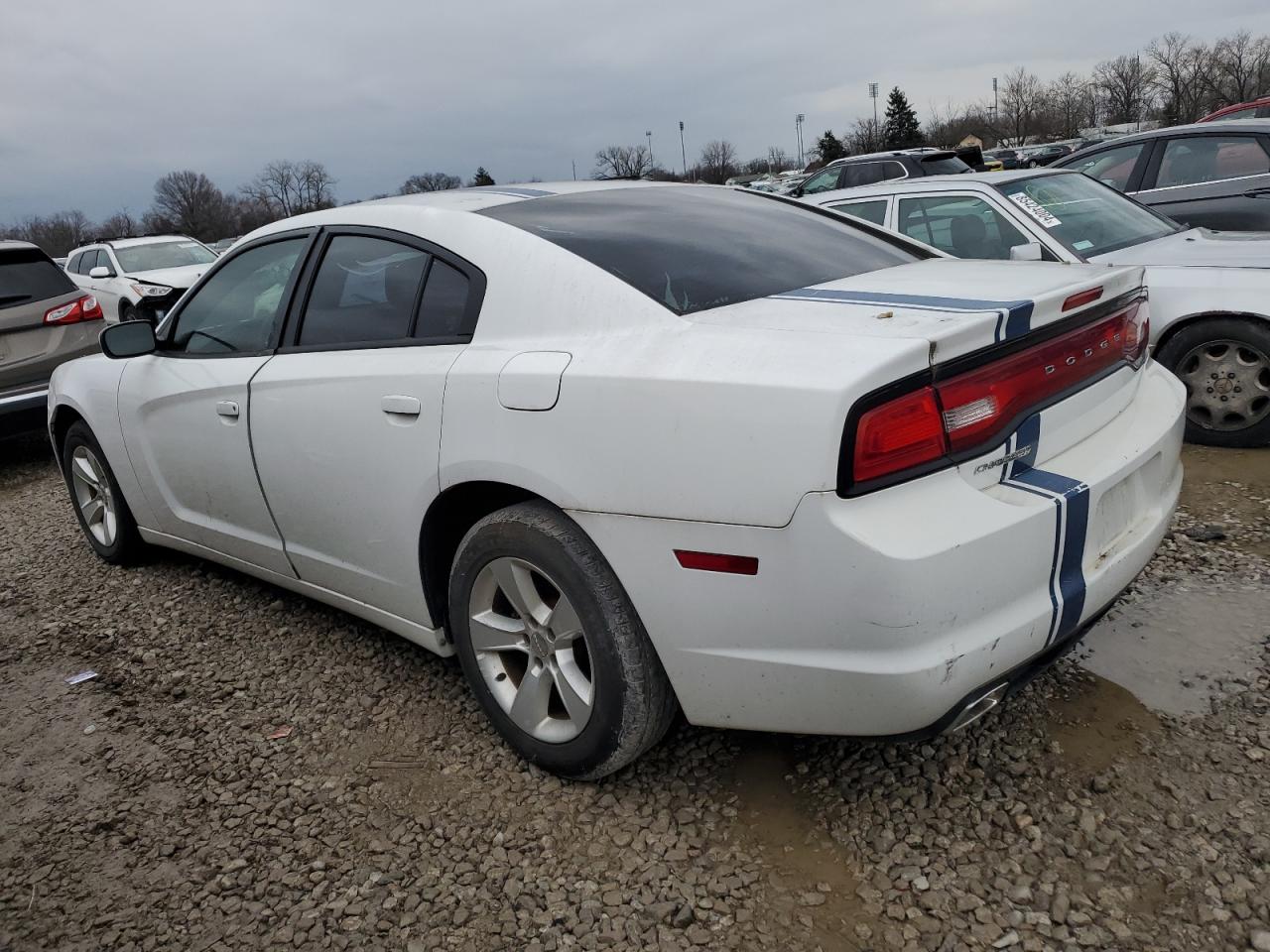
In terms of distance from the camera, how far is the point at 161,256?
13195 millimetres

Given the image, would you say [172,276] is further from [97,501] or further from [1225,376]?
[1225,376]

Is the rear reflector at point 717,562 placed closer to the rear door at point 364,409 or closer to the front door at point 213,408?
the rear door at point 364,409

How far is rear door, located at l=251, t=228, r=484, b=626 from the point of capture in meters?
2.61

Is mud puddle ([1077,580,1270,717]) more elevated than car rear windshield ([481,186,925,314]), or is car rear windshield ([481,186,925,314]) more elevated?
car rear windshield ([481,186,925,314])

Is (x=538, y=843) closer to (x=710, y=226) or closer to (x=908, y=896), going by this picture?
(x=908, y=896)

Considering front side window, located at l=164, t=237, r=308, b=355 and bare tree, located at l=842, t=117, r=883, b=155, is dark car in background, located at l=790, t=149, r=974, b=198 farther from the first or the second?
bare tree, located at l=842, t=117, r=883, b=155

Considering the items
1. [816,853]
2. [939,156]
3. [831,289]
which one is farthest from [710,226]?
[939,156]

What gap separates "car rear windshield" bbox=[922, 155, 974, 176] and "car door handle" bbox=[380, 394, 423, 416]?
34.1 feet

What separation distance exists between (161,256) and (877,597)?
13.8 meters

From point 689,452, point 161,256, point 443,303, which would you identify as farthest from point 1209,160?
point 161,256

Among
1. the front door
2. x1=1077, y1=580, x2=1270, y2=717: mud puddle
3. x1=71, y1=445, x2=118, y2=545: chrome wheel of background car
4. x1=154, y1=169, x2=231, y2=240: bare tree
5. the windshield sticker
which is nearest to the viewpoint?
x1=1077, y1=580, x2=1270, y2=717: mud puddle

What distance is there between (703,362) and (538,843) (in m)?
1.25

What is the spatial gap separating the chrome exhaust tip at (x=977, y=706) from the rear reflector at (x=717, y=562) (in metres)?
0.52

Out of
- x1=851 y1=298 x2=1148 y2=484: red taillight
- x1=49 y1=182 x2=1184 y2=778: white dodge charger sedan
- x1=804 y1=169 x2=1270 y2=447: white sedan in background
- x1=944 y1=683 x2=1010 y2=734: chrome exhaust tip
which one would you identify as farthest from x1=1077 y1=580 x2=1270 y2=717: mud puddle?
x1=804 y1=169 x2=1270 y2=447: white sedan in background
